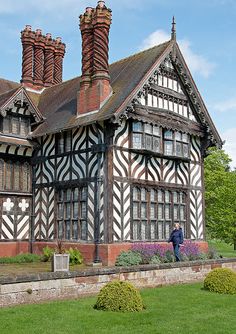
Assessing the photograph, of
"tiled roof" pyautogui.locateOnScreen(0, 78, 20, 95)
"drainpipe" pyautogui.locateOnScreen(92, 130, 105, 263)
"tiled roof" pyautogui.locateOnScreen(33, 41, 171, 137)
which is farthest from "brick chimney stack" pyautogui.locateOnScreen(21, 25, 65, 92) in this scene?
"drainpipe" pyautogui.locateOnScreen(92, 130, 105, 263)

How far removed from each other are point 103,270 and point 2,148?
8.63 m

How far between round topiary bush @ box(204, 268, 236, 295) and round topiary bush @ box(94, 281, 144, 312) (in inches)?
168

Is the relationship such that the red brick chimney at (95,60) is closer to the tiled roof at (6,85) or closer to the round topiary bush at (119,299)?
the tiled roof at (6,85)

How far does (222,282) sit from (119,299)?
4997 millimetres

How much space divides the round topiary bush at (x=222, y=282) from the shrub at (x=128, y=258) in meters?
2.92

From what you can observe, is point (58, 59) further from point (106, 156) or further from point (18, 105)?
point (106, 156)

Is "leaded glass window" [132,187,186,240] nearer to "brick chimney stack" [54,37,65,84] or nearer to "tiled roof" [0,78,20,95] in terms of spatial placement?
"tiled roof" [0,78,20,95]

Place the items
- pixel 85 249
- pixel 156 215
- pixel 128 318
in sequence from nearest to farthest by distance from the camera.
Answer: pixel 128 318 → pixel 85 249 → pixel 156 215

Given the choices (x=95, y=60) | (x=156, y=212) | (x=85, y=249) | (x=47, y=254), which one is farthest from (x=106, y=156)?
(x=47, y=254)

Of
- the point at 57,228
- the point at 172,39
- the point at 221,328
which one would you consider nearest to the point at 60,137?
the point at 57,228

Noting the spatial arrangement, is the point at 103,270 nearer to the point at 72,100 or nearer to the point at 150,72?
the point at 150,72

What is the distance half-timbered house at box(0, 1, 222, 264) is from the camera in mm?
18938

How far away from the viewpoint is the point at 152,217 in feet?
67.4

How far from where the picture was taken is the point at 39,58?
92.3 ft
